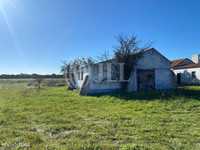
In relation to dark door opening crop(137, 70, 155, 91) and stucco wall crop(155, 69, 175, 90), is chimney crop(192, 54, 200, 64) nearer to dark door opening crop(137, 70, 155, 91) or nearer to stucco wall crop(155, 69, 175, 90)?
stucco wall crop(155, 69, 175, 90)

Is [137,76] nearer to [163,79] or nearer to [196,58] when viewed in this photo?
[163,79]

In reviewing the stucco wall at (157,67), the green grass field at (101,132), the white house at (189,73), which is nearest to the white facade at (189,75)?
the white house at (189,73)

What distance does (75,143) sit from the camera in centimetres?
566

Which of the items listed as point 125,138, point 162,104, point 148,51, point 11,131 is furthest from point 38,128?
point 148,51

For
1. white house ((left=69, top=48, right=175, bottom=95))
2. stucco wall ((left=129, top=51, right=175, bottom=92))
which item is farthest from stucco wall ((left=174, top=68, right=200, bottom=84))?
stucco wall ((left=129, top=51, right=175, bottom=92))

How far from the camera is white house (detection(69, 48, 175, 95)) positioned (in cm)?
2020

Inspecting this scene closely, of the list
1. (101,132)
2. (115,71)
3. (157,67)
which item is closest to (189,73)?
(157,67)

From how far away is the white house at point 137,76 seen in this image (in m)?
20.2

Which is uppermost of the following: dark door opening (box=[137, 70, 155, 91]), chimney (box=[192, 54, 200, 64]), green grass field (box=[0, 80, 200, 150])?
chimney (box=[192, 54, 200, 64])

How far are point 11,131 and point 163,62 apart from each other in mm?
16277

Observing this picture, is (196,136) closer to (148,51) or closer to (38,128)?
(38,128)

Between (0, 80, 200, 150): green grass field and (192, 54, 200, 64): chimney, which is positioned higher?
(192, 54, 200, 64): chimney

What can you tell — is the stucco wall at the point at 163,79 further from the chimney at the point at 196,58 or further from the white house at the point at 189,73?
the chimney at the point at 196,58

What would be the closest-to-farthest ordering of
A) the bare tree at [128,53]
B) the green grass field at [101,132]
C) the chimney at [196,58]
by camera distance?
the green grass field at [101,132], the bare tree at [128,53], the chimney at [196,58]
